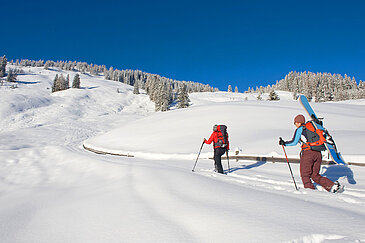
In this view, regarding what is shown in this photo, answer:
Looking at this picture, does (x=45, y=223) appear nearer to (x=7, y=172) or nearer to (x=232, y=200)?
(x=232, y=200)

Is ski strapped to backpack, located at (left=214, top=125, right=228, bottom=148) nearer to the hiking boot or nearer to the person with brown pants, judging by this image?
the person with brown pants

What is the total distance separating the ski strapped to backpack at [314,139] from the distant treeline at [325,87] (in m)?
75.2

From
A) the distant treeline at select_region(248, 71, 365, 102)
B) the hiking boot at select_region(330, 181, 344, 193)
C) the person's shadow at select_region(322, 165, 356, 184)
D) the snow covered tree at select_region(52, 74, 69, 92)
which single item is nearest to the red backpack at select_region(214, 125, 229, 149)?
the person's shadow at select_region(322, 165, 356, 184)

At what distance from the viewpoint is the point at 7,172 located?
687cm

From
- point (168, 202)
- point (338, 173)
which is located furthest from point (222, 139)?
point (168, 202)

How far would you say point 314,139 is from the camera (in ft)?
15.9

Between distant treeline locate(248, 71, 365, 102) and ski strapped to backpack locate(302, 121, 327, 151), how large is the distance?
75155 mm

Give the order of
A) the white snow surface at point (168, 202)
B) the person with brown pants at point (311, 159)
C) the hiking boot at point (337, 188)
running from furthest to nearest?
the person with brown pants at point (311, 159), the hiking boot at point (337, 188), the white snow surface at point (168, 202)

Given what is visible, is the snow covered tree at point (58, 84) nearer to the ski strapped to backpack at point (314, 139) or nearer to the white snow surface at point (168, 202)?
the white snow surface at point (168, 202)

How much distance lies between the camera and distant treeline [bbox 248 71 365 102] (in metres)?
77.1

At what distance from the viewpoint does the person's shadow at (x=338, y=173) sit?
605 centimetres

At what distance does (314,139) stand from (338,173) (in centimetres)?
287

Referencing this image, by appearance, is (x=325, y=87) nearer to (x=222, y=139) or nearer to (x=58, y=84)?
(x=222, y=139)

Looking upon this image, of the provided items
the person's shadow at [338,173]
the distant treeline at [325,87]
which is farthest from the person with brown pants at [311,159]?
the distant treeline at [325,87]
